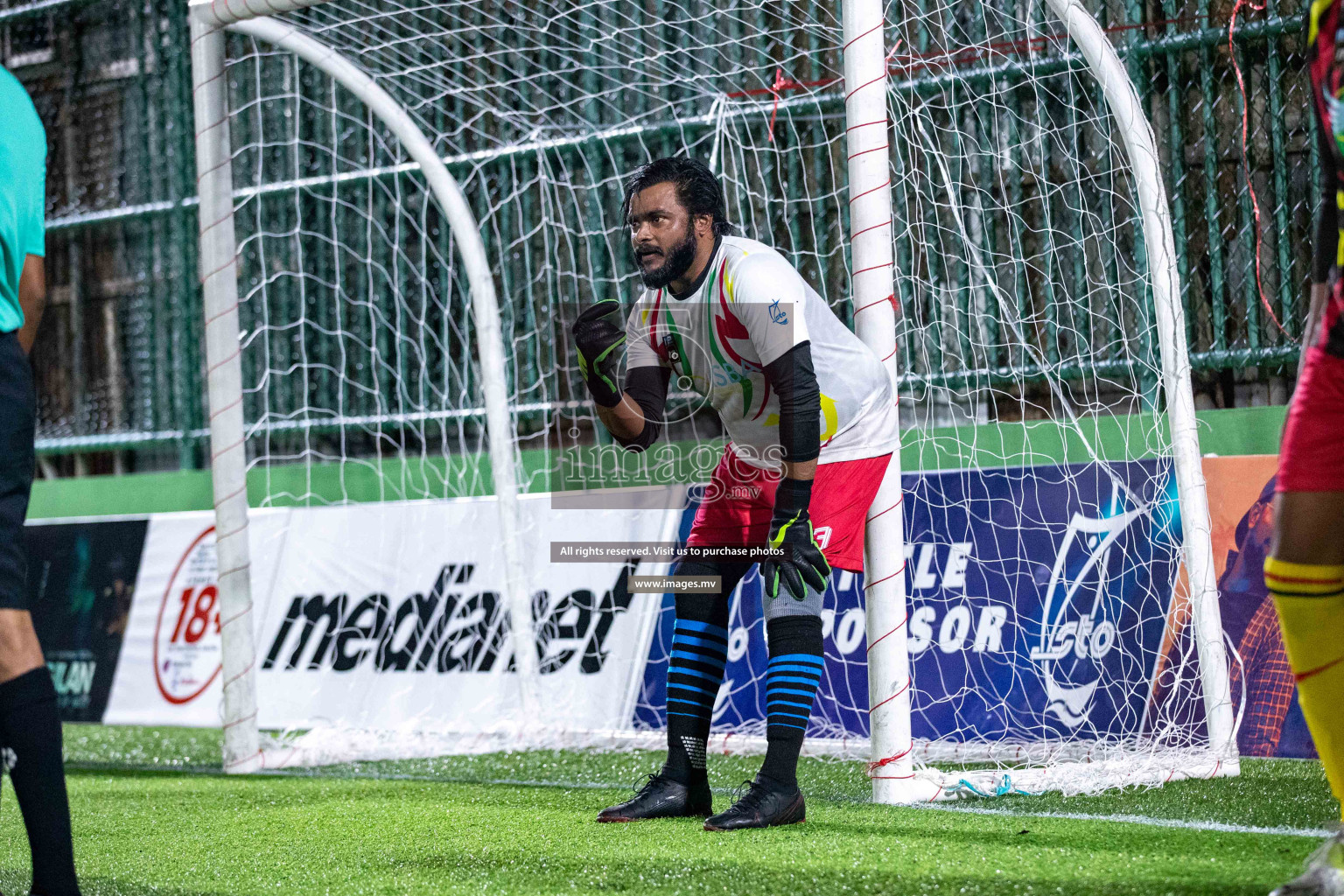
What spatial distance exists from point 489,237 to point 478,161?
0.59m

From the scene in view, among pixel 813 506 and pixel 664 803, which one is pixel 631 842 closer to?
pixel 664 803

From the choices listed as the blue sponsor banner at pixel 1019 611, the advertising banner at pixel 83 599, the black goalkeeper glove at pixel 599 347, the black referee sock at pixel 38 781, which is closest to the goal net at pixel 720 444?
the blue sponsor banner at pixel 1019 611

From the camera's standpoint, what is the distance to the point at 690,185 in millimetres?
2928

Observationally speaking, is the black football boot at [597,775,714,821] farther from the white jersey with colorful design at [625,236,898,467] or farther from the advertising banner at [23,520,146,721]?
the advertising banner at [23,520,146,721]

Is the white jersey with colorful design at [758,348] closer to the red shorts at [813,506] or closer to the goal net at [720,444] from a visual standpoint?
the red shorts at [813,506]

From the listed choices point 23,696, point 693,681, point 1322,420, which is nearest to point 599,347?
point 693,681

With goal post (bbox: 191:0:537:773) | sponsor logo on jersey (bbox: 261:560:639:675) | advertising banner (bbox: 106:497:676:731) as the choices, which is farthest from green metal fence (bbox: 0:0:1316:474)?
goal post (bbox: 191:0:537:773)

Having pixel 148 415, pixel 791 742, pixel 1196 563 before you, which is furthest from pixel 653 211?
pixel 148 415

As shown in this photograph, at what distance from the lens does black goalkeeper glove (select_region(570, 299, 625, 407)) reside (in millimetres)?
2836

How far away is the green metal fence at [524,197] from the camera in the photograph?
15.6 feet

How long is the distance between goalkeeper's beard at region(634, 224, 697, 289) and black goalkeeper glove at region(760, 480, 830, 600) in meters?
0.56

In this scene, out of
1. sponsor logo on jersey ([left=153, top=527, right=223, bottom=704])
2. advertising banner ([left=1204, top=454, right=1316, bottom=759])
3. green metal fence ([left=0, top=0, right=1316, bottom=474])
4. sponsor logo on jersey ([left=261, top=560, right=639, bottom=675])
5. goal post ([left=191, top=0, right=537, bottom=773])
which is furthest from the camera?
sponsor logo on jersey ([left=153, top=527, right=223, bottom=704])

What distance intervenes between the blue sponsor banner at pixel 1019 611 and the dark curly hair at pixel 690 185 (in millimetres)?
1717

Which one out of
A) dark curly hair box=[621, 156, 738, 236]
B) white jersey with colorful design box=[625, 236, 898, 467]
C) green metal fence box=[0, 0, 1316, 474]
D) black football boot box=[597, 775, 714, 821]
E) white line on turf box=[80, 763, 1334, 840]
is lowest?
white line on turf box=[80, 763, 1334, 840]
